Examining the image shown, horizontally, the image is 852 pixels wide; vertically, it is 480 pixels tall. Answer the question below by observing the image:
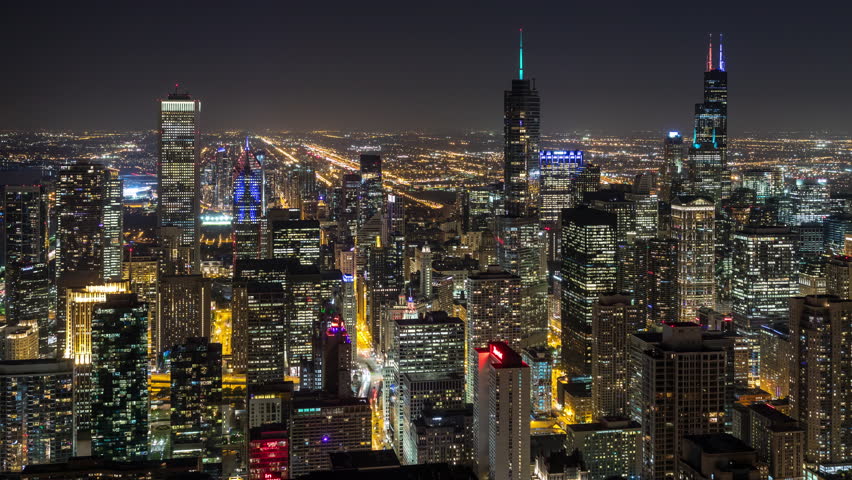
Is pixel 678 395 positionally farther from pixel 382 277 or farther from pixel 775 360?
pixel 382 277

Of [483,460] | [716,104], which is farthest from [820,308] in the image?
[716,104]

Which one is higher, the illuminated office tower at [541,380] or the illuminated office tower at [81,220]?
the illuminated office tower at [81,220]

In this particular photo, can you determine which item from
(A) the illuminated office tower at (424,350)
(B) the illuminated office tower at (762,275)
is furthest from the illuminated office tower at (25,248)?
(B) the illuminated office tower at (762,275)

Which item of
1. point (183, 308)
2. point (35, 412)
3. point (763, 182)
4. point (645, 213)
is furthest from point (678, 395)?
point (645, 213)

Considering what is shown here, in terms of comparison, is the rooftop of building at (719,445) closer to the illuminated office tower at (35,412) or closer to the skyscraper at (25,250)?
the illuminated office tower at (35,412)

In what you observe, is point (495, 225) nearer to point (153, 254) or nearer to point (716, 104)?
point (716, 104)

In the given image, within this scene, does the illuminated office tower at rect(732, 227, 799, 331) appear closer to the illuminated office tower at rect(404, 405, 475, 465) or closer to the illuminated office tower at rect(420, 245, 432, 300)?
the illuminated office tower at rect(420, 245, 432, 300)
